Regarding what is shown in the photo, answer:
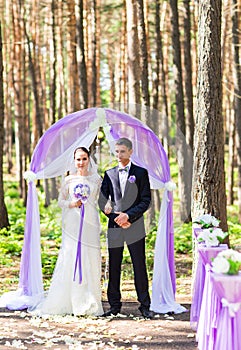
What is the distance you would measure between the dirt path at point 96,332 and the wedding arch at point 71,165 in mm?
602

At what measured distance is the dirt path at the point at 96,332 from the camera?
594 centimetres

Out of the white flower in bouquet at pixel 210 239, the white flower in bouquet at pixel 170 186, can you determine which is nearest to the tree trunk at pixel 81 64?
the white flower in bouquet at pixel 170 186

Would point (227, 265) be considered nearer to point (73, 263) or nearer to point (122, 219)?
point (122, 219)

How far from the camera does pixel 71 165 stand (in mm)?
7820

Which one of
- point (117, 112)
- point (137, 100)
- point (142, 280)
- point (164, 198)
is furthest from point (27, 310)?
point (137, 100)

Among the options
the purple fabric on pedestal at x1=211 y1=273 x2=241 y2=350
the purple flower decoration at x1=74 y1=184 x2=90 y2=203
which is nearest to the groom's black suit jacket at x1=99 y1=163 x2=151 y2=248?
the purple flower decoration at x1=74 y1=184 x2=90 y2=203

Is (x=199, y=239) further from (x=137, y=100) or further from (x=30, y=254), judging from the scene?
(x=137, y=100)

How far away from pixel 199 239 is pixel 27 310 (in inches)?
94.4

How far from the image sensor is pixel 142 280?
704 centimetres

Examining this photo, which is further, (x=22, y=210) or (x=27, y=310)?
(x=22, y=210)

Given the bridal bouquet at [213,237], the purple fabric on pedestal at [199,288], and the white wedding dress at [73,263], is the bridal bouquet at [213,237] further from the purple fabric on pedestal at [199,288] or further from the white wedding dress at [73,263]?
the white wedding dress at [73,263]

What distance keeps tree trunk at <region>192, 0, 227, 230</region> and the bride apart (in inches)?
51.4

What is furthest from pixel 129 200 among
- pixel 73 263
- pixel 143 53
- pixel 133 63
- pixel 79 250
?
pixel 143 53

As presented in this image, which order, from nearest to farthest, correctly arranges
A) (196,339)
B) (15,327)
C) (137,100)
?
(196,339) < (15,327) < (137,100)
